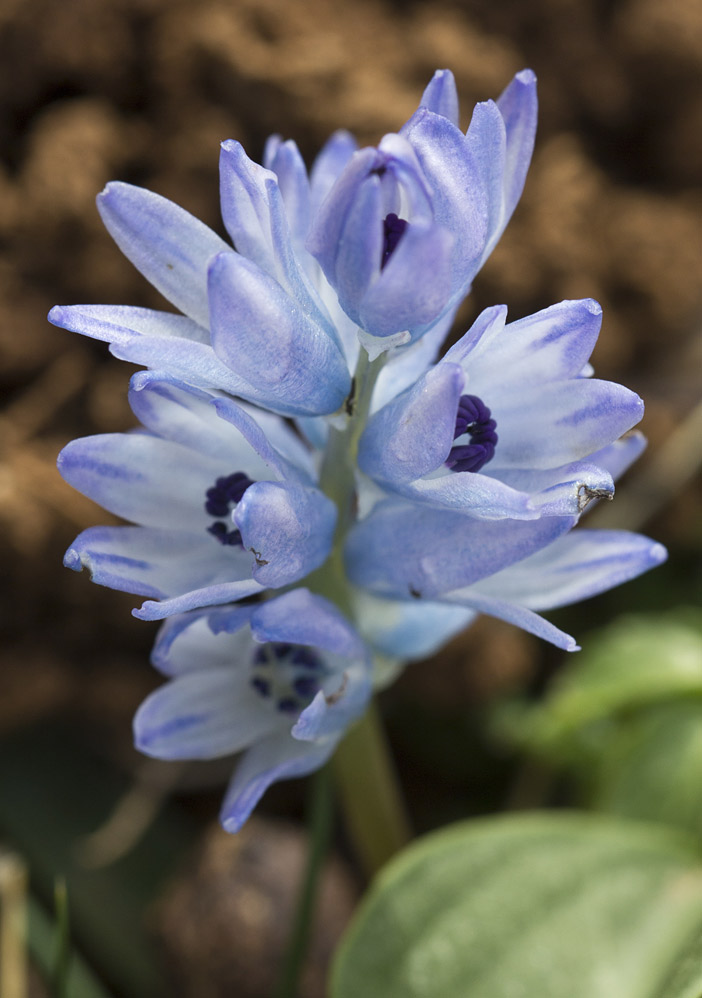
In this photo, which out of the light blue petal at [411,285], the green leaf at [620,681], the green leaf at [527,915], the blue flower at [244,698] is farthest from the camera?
the green leaf at [620,681]

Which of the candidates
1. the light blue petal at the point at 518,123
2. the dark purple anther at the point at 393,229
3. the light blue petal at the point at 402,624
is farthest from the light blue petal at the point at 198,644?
the light blue petal at the point at 518,123

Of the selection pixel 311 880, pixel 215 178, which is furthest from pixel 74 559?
pixel 215 178

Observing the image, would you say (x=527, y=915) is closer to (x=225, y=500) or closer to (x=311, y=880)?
(x=311, y=880)

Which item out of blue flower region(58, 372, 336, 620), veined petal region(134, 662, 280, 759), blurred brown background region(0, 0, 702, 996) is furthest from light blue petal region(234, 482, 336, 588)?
blurred brown background region(0, 0, 702, 996)

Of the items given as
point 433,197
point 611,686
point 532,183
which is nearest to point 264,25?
point 532,183

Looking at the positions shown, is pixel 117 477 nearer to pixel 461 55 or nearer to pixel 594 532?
pixel 594 532

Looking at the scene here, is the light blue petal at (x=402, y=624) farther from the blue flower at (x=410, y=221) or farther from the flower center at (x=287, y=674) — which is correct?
the blue flower at (x=410, y=221)

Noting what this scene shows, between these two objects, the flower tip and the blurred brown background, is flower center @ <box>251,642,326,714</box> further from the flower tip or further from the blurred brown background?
the blurred brown background

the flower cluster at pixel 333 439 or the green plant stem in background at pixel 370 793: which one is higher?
the flower cluster at pixel 333 439
